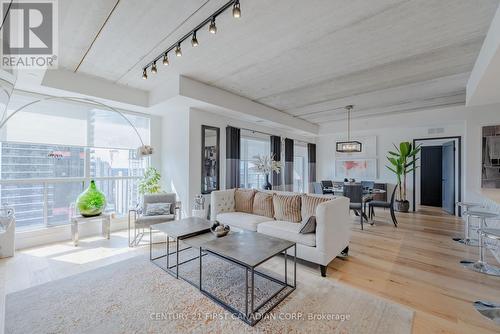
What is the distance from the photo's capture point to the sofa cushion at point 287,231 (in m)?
2.85

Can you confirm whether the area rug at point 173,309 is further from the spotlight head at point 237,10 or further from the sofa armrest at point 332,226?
the spotlight head at point 237,10

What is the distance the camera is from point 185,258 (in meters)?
3.17

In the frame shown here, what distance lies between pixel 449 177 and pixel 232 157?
633 centimetres

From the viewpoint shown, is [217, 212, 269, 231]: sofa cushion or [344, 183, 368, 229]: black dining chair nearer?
[217, 212, 269, 231]: sofa cushion

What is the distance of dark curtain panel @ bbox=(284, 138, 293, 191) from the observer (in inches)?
279

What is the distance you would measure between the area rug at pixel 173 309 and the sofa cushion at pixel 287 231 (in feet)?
1.46

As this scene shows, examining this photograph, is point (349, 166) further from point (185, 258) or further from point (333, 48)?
point (185, 258)

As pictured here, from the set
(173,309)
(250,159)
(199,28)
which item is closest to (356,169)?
(250,159)

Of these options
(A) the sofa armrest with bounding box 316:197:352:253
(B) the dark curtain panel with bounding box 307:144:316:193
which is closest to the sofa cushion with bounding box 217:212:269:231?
(A) the sofa armrest with bounding box 316:197:352:253

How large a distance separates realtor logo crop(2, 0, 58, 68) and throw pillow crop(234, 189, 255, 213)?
341 cm

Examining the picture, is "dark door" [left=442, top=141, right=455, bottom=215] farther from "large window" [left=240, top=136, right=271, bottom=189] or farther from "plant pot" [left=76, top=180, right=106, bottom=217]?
"plant pot" [left=76, top=180, right=106, bottom=217]

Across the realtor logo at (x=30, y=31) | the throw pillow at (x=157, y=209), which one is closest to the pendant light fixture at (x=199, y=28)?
the realtor logo at (x=30, y=31)

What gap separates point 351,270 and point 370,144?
578 centimetres

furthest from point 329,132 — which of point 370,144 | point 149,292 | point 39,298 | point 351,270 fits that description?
point 39,298
